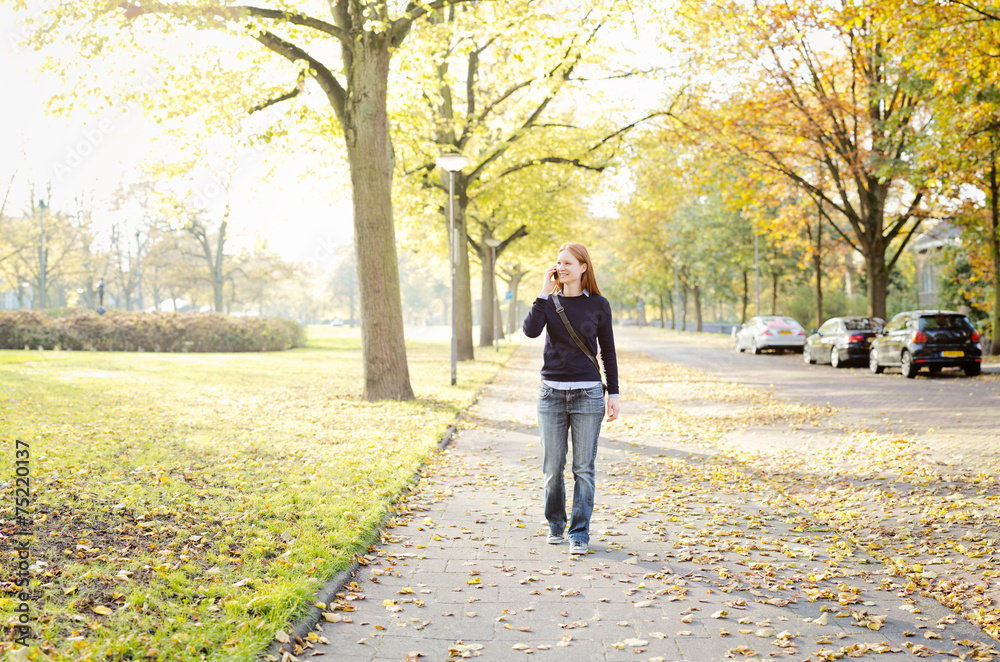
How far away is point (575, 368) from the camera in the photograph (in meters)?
5.19

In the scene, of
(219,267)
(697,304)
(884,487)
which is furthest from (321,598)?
(697,304)

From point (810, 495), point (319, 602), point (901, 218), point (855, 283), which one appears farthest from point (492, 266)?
point (855, 283)

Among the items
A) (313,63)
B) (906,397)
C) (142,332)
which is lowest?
(906,397)

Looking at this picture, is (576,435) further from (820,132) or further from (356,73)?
(820,132)

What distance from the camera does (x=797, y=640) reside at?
386 centimetres

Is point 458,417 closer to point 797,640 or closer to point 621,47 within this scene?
point 797,640

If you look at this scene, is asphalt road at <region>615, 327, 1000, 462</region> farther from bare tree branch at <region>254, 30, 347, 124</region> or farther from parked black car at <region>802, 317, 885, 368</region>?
bare tree branch at <region>254, 30, 347, 124</region>

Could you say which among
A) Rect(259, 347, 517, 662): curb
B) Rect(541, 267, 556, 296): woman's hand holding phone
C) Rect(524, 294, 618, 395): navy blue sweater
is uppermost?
Rect(541, 267, 556, 296): woman's hand holding phone

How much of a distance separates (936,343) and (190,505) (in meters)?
17.2

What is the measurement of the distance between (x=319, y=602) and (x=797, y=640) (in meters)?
2.43

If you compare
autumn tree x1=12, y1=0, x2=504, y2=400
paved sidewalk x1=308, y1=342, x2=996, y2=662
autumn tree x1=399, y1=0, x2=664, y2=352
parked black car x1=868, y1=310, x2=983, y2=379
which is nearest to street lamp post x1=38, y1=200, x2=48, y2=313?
autumn tree x1=399, y1=0, x2=664, y2=352

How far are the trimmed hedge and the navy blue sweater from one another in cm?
2455

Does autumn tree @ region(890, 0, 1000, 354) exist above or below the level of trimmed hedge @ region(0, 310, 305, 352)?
above

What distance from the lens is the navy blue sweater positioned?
5160 mm
